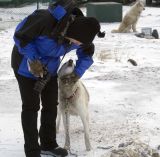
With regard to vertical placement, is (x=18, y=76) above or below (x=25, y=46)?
below

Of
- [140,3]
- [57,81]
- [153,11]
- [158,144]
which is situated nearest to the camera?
[57,81]

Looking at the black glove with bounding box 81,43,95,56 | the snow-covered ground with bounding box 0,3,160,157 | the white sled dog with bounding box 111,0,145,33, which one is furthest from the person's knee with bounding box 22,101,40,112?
the white sled dog with bounding box 111,0,145,33

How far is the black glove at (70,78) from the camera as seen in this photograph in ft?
15.0

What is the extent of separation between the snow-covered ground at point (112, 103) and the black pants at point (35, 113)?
36 centimetres

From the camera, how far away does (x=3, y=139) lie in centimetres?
534

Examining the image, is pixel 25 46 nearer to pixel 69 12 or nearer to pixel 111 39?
pixel 69 12

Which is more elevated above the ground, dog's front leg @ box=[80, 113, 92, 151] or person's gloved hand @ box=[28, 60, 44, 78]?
person's gloved hand @ box=[28, 60, 44, 78]

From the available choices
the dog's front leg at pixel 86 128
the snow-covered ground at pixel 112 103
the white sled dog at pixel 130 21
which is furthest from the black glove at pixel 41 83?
the white sled dog at pixel 130 21

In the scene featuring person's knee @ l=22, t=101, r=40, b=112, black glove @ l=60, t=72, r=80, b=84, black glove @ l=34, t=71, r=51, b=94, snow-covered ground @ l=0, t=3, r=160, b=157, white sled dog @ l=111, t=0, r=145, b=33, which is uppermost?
black glove @ l=34, t=71, r=51, b=94

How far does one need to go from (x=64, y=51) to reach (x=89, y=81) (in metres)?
3.91

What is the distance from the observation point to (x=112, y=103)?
22.4 feet

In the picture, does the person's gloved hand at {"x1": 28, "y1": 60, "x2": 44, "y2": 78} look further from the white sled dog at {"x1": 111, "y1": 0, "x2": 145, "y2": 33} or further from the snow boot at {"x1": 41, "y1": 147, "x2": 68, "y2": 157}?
the white sled dog at {"x1": 111, "y1": 0, "x2": 145, "y2": 33}

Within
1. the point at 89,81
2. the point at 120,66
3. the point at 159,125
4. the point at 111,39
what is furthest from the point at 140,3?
the point at 159,125

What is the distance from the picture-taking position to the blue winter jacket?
4.03 m
